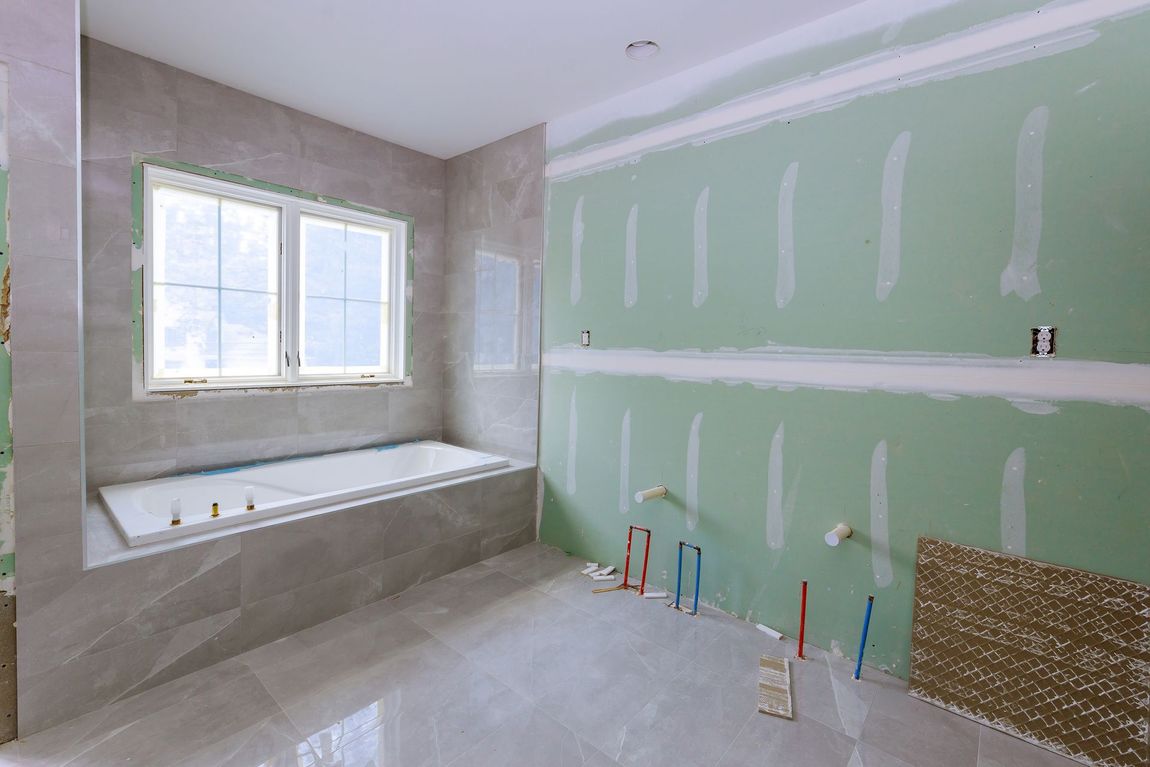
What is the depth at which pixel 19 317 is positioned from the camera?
1.47 meters

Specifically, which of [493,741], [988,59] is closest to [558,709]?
[493,741]

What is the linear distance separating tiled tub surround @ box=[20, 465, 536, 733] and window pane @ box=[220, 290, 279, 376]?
125 centimetres

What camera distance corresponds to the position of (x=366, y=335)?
3.35 metres

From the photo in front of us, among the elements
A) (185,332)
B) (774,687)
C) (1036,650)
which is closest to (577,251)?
(185,332)

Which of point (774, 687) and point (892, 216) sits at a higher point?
point (892, 216)

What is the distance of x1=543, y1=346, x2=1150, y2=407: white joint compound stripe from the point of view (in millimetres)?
1508

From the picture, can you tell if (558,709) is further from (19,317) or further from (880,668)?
(19,317)

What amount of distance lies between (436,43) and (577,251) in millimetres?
1143

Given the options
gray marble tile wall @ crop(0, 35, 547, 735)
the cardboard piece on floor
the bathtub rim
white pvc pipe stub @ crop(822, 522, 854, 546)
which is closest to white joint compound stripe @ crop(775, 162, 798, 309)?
white pvc pipe stub @ crop(822, 522, 854, 546)

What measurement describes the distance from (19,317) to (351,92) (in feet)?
6.00

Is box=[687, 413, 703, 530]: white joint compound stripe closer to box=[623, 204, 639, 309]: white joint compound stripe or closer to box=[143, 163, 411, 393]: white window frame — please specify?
box=[623, 204, 639, 309]: white joint compound stripe

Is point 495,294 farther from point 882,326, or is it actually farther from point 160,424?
point 882,326

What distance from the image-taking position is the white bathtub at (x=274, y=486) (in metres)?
1.92

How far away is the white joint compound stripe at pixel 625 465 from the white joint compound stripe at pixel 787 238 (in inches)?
37.0
